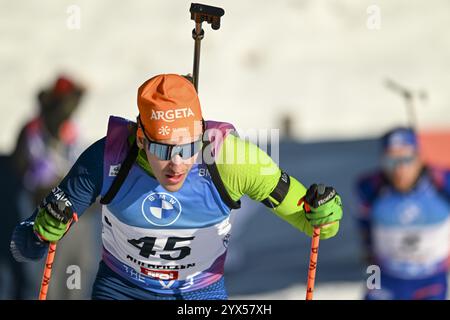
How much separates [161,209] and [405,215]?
396cm

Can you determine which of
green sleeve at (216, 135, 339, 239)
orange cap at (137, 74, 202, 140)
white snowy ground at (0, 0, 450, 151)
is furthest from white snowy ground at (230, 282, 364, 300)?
orange cap at (137, 74, 202, 140)

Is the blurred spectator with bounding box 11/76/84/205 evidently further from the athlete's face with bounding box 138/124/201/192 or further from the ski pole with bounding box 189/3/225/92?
the athlete's face with bounding box 138/124/201/192

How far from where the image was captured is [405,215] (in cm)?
918

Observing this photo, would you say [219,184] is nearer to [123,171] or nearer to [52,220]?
[123,171]

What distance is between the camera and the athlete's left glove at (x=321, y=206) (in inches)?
219

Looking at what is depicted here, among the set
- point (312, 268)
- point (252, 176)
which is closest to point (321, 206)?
point (252, 176)

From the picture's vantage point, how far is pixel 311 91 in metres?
12.6

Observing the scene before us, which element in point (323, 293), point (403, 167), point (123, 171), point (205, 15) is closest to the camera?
point (123, 171)

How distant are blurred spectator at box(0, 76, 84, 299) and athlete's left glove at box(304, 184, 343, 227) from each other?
4018mm

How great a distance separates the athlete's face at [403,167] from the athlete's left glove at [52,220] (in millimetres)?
4120

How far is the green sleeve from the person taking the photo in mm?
5523
